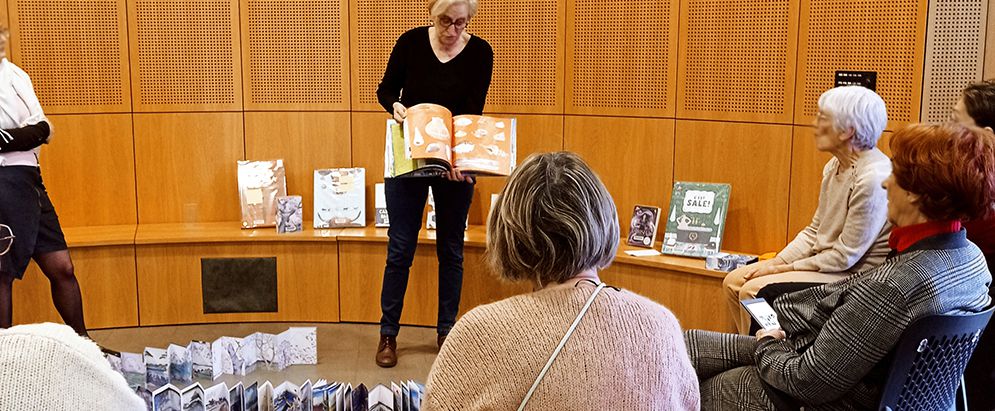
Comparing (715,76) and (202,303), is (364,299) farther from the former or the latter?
(715,76)

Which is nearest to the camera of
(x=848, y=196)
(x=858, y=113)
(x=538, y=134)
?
(x=858, y=113)

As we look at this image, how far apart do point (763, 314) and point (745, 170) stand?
7.73 feet

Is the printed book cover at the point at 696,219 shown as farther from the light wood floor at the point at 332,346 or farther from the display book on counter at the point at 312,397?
the display book on counter at the point at 312,397

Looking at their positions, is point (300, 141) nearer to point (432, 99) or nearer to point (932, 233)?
point (432, 99)

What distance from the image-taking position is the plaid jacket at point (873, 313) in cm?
246

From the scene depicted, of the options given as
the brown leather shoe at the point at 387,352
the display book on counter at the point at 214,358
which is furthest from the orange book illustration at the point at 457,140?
the display book on counter at the point at 214,358

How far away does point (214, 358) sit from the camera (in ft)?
14.5

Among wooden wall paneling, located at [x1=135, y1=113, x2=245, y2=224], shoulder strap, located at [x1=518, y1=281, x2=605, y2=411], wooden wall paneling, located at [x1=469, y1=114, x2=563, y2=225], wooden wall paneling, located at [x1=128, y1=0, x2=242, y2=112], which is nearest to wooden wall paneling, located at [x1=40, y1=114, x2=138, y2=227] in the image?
wooden wall paneling, located at [x1=135, y1=113, x2=245, y2=224]

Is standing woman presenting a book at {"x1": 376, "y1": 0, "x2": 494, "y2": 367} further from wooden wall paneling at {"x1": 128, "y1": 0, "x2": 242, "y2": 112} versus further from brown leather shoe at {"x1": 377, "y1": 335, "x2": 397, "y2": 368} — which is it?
wooden wall paneling at {"x1": 128, "y1": 0, "x2": 242, "y2": 112}

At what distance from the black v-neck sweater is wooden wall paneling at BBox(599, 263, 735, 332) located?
4.24 ft

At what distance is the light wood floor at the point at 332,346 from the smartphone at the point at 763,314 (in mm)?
1867

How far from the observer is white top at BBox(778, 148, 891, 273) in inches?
153

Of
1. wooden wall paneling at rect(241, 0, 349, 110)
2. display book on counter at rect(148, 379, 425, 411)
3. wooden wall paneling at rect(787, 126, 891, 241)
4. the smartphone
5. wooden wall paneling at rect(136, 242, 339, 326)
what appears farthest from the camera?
wooden wall paneling at rect(241, 0, 349, 110)

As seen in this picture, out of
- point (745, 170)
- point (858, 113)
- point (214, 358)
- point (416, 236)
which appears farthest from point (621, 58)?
point (214, 358)
